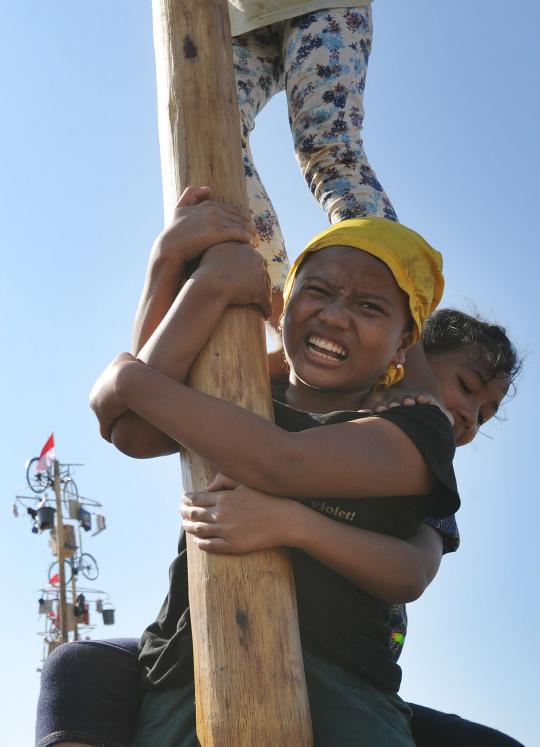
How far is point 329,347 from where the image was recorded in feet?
8.80

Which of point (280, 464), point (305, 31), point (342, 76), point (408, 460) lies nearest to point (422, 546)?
point (408, 460)

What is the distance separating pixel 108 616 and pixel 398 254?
23524mm

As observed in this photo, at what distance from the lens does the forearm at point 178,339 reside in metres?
2.26

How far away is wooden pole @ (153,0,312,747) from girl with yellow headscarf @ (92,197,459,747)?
0.06 m

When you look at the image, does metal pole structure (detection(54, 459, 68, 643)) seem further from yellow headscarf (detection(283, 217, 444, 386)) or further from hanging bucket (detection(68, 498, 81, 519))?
yellow headscarf (detection(283, 217, 444, 386))

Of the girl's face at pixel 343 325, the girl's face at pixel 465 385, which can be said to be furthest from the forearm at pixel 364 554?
the girl's face at pixel 465 385

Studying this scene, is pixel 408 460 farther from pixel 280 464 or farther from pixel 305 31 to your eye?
pixel 305 31

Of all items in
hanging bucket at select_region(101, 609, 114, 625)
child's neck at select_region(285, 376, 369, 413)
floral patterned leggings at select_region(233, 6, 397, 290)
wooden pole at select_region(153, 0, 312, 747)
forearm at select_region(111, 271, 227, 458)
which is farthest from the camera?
hanging bucket at select_region(101, 609, 114, 625)

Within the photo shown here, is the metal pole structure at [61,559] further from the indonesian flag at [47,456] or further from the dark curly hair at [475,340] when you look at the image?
the dark curly hair at [475,340]

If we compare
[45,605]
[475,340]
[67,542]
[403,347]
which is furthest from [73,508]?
[403,347]

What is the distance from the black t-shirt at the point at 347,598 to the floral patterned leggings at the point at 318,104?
1339 millimetres

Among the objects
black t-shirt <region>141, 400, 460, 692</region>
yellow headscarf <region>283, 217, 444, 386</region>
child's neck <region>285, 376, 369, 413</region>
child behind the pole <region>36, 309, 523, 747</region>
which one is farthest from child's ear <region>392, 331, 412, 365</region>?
child behind the pole <region>36, 309, 523, 747</region>

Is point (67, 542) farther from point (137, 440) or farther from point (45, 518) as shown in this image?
point (137, 440)

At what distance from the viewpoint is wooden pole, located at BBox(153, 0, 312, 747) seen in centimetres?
197
